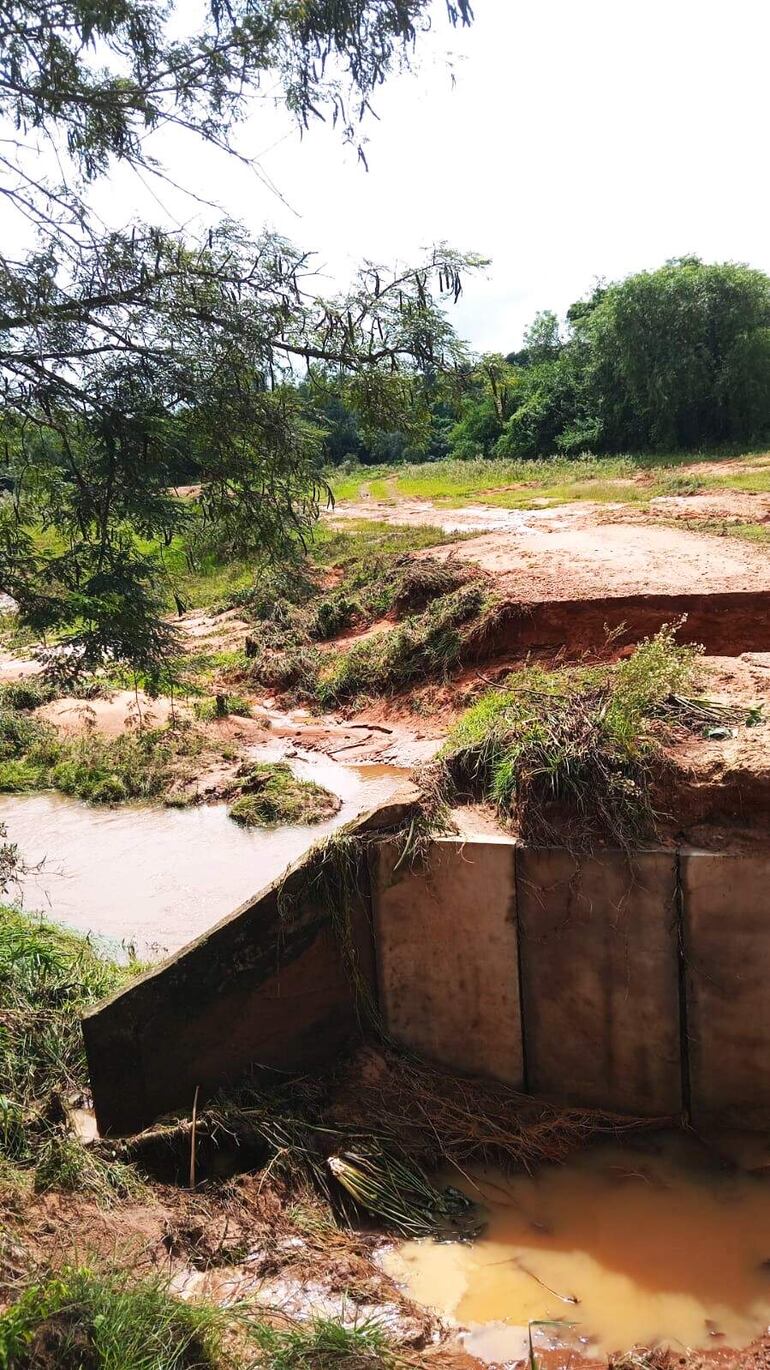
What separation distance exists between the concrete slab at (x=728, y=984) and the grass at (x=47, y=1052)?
315cm

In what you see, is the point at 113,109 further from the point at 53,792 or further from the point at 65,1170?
the point at 53,792

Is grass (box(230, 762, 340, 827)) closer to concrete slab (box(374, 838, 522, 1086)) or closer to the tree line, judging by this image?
concrete slab (box(374, 838, 522, 1086))

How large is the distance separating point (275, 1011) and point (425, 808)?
1510 millimetres

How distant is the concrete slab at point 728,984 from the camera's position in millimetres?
5199

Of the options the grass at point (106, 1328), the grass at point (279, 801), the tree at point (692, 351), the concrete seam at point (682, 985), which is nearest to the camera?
the grass at point (106, 1328)

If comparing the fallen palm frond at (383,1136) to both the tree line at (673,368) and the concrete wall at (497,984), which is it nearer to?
the concrete wall at (497,984)

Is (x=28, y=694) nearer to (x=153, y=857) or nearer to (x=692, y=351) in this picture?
(x=153, y=857)

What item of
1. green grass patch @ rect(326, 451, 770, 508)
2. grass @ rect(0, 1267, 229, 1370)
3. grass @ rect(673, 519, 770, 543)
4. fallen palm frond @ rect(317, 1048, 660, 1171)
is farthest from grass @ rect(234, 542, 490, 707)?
grass @ rect(0, 1267, 229, 1370)

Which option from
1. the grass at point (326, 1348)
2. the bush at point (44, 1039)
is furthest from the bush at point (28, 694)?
the grass at point (326, 1348)

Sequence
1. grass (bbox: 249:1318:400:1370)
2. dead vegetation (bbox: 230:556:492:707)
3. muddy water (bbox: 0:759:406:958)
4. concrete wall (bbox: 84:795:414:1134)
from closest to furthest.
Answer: grass (bbox: 249:1318:400:1370), concrete wall (bbox: 84:795:414:1134), muddy water (bbox: 0:759:406:958), dead vegetation (bbox: 230:556:492:707)

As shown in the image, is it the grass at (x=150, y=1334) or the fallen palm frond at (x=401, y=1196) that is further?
the fallen palm frond at (x=401, y=1196)

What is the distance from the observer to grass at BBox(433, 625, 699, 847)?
5.55 metres

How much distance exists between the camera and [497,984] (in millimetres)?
5738

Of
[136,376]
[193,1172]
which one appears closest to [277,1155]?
[193,1172]
